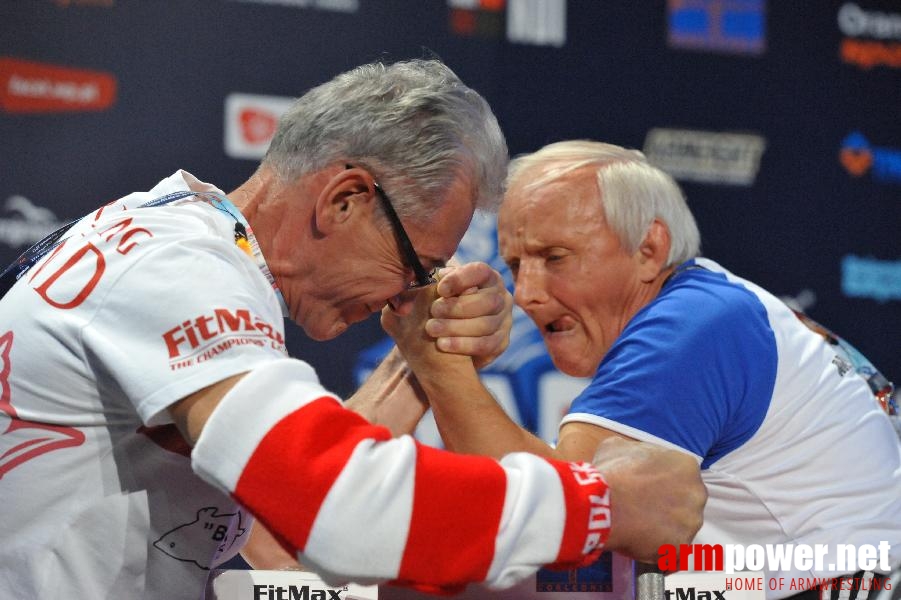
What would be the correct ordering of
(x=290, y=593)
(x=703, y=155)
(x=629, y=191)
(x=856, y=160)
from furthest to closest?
1. (x=856, y=160)
2. (x=703, y=155)
3. (x=629, y=191)
4. (x=290, y=593)

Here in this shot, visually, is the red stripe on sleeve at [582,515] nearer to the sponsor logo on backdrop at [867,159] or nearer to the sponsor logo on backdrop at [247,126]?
the sponsor logo on backdrop at [247,126]

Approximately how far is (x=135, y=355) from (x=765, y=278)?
3.17 metres

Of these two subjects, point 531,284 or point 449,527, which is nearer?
point 449,527

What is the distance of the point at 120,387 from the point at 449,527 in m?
0.40

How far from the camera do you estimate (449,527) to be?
1062mm

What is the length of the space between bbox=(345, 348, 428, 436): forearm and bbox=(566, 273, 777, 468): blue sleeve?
298 millimetres

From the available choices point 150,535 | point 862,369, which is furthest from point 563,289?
point 150,535

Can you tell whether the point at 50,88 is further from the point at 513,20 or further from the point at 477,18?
the point at 513,20

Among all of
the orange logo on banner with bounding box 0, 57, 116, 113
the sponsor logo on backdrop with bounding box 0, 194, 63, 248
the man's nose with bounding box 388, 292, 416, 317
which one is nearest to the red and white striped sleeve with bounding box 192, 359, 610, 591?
the man's nose with bounding box 388, 292, 416, 317

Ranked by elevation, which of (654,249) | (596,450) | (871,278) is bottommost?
(871,278)

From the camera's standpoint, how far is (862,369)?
6.77 feet

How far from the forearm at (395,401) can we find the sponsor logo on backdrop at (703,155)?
6.92 ft

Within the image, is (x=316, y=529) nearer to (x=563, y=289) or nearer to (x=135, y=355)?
(x=135, y=355)

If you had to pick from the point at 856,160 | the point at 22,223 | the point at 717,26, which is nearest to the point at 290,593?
the point at 22,223
